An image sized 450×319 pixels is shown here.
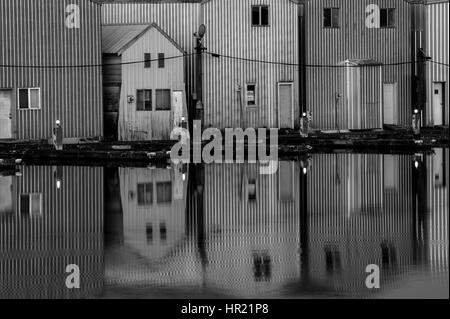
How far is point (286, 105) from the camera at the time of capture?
48719 millimetres

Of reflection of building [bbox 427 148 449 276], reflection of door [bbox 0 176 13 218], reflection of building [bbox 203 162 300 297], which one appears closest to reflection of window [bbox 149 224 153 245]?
reflection of building [bbox 203 162 300 297]

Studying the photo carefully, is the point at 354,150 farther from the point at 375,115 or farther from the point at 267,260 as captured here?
the point at 267,260

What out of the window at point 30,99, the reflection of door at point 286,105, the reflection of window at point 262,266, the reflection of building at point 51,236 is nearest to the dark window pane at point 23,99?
the window at point 30,99

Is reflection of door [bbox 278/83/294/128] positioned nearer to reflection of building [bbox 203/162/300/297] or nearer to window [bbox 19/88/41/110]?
window [bbox 19/88/41/110]

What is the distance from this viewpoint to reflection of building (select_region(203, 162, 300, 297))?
1575 cm

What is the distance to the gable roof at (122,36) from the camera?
148 ft

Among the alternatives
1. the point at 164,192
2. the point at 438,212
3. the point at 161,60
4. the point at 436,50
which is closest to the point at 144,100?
the point at 161,60

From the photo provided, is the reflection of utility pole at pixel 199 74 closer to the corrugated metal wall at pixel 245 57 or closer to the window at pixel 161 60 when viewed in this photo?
the corrugated metal wall at pixel 245 57

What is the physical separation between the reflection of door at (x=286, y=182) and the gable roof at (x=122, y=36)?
12241 mm

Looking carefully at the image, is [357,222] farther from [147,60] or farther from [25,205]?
[147,60]

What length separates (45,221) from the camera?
21734 millimetres

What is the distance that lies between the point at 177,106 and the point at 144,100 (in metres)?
1.44

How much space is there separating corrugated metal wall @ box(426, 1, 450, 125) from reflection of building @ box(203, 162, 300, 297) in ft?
69.1
